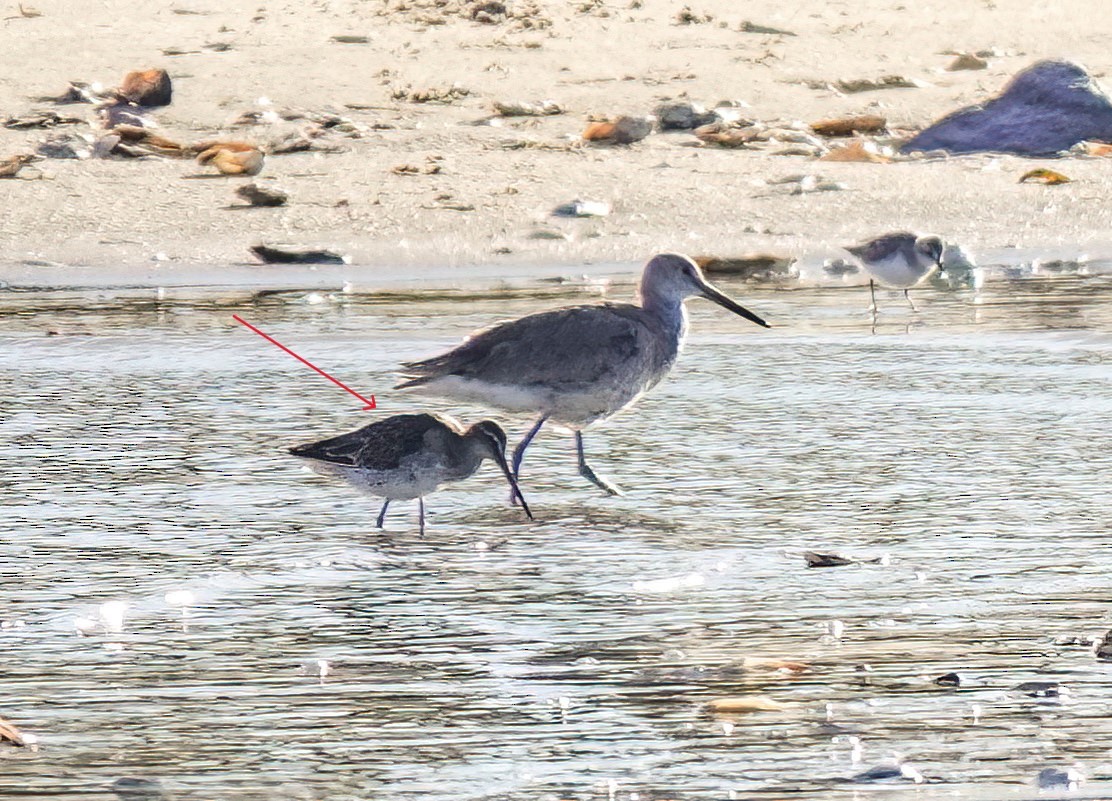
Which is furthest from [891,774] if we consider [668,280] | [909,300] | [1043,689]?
[909,300]

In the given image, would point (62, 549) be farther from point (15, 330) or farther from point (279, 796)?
point (15, 330)

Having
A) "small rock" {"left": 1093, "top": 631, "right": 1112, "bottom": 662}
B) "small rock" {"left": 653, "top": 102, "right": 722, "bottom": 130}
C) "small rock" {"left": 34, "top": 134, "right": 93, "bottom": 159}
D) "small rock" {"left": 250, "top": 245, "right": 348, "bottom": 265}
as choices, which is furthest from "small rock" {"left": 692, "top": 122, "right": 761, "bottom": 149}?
"small rock" {"left": 1093, "top": 631, "right": 1112, "bottom": 662}

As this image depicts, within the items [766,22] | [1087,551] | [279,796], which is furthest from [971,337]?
[766,22]

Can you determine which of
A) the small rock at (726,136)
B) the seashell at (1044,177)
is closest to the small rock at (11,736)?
the seashell at (1044,177)

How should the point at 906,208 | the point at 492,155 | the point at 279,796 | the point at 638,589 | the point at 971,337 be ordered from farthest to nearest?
the point at 492,155 < the point at 906,208 < the point at 971,337 < the point at 638,589 < the point at 279,796

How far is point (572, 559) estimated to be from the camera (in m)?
7.18

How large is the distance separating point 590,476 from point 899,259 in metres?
6.02

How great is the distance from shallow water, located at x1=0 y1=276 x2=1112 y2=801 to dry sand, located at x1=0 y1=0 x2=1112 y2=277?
5.07 metres

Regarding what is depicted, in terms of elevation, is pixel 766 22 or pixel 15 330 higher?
pixel 766 22

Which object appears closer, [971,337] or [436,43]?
[971,337]

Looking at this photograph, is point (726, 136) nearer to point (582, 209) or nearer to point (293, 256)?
point (582, 209)

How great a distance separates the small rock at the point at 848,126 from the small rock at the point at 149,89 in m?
6.36

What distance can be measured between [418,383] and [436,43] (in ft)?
49.2

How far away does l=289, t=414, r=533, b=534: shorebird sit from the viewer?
768 cm
